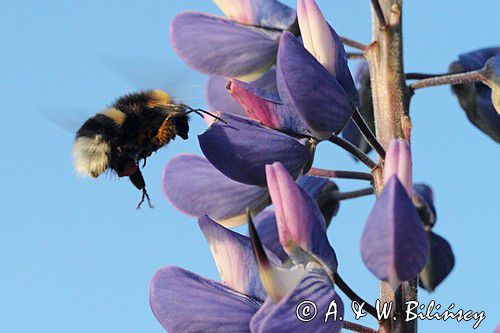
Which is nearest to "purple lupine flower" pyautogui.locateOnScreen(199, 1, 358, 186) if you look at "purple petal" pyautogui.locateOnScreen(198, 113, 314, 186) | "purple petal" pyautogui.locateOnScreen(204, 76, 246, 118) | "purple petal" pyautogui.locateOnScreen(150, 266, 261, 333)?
"purple petal" pyautogui.locateOnScreen(198, 113, 314, 186)

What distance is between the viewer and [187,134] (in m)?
3.14

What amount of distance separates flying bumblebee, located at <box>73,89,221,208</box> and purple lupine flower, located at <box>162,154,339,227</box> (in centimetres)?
10

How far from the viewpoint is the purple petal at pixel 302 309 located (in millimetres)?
2162

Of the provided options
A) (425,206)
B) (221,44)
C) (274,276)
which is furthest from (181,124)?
(274,276)

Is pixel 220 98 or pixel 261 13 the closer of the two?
pixel 261 13

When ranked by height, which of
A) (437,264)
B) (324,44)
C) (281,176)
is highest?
(324,44)

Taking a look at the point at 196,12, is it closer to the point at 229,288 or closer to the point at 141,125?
the point at 141,125

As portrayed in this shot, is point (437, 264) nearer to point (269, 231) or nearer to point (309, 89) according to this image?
point (269, 231)

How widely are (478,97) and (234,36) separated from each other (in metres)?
0.78

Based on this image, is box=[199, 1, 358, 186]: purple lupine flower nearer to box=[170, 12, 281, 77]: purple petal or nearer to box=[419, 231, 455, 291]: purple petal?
box=[170, 12, 281, 77]: purple petal

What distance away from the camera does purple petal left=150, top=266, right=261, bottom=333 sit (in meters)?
2.43

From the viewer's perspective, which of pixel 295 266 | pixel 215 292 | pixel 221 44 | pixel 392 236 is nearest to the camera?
pixel 392 236

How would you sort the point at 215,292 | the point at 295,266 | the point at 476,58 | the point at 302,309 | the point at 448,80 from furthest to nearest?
1. the point at 476,58
2. the point at 448,80
3. the point at 215,292
4. the point at 295,266
5. the point at 302,309

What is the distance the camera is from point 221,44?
3066 millimetres
